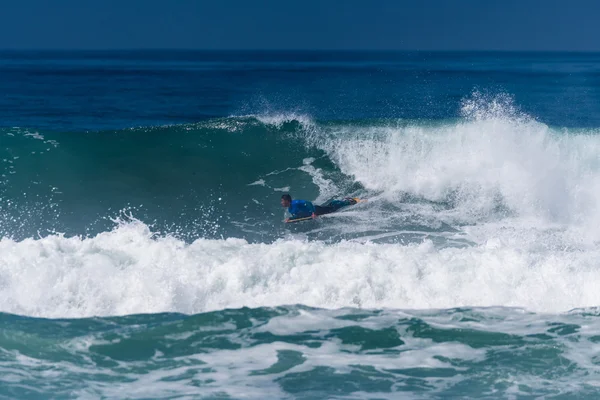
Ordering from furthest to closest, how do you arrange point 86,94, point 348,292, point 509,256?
point 86,94 → point 509,256 → point 348,292

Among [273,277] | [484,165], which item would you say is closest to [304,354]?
[273,277]

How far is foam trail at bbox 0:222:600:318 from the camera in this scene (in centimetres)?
963

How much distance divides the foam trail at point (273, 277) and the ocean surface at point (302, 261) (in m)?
0.03

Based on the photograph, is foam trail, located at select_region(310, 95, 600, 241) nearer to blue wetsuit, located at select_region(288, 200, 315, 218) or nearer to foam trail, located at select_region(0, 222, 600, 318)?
blue wetsuit, located at select_region(288, 200, 315, 218)

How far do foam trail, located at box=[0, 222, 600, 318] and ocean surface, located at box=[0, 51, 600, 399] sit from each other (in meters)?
0.03

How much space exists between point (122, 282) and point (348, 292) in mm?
3258

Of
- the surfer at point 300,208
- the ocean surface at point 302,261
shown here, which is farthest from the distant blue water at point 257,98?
the surfer at point 300,208

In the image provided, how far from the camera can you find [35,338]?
339 inches

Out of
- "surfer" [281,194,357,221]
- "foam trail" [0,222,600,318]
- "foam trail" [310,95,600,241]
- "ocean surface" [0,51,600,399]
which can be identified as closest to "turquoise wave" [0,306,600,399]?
"ocean surface" [0,51,600,399]

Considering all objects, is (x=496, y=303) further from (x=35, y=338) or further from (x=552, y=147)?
(x=552, y=147)

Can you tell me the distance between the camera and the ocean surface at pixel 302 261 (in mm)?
7922

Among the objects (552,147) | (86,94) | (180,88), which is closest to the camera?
(552,147)

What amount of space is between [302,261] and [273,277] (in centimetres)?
63

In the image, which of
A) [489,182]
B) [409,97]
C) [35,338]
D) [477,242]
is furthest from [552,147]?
[409,97]
